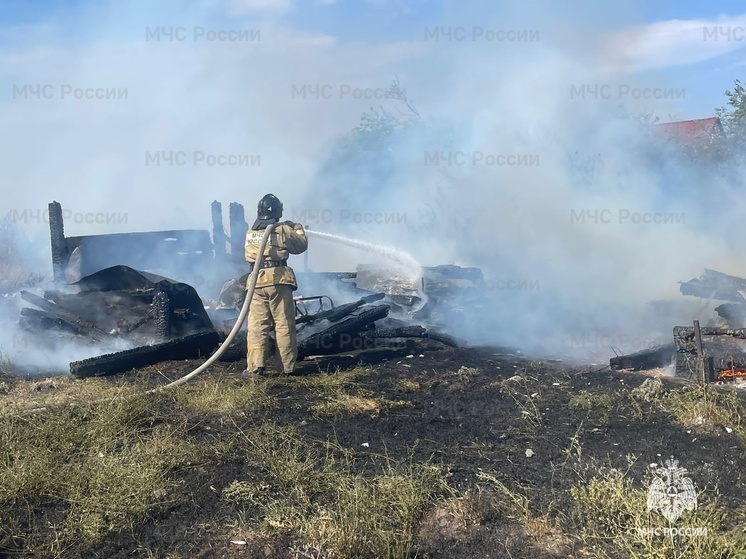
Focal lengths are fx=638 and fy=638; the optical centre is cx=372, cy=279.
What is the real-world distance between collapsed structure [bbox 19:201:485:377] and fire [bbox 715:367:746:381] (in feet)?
11.4

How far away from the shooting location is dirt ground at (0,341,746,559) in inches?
128

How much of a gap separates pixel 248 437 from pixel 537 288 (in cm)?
937

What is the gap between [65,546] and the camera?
3.23 m

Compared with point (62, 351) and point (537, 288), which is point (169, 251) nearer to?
point (62, 351)

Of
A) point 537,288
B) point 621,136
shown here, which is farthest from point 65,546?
point 621,136

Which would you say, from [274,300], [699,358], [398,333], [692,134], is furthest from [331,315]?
[692,134]

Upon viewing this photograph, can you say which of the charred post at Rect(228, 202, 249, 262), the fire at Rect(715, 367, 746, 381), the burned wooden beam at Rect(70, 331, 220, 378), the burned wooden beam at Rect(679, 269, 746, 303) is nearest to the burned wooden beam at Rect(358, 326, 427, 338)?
the burned wooden beam at Rect(70, 331, 220, 378)

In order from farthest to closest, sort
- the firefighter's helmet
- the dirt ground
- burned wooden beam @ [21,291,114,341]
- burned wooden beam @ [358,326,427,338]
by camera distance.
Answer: burned wooden beam @ [358,326,427,338]
burned wooden beam @ [21,291,114,341]
the firefighter's helmet
the dirt ground

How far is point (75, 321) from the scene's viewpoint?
819 centimetres

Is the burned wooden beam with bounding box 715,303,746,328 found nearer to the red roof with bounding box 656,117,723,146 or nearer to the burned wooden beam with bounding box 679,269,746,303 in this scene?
the burned wooden beam with bounding box 679,269,746,303

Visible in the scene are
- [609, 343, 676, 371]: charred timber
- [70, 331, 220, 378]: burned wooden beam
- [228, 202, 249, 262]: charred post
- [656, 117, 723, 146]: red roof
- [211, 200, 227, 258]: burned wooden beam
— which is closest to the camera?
[70, 331, 220, 378]: burned wooden beam

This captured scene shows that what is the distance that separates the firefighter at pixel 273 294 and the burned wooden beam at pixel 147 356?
1012mm

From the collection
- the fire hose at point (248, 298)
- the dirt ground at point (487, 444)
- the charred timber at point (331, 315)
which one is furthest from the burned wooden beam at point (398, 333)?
the fire hose at point (248, 298)

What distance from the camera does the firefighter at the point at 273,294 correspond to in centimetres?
692
